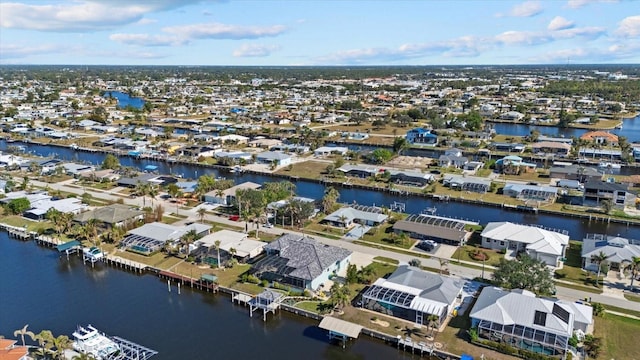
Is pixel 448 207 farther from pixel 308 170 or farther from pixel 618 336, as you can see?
pixel 618 336

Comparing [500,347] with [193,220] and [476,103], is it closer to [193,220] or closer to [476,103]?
[193,220]

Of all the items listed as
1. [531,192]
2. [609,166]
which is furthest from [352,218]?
[609,166]

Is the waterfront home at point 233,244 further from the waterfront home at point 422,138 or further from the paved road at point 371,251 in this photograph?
the waterfront home at point 422,138

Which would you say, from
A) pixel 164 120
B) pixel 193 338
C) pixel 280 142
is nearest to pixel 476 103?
pixel 280 142

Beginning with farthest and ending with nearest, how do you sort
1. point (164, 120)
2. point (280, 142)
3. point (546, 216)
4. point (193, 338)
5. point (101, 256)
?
point (164, 120)
point (280, 142)
point (546, 216)
point (101, 256)
point (193, 338)

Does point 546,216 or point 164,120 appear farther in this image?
point 164,120
